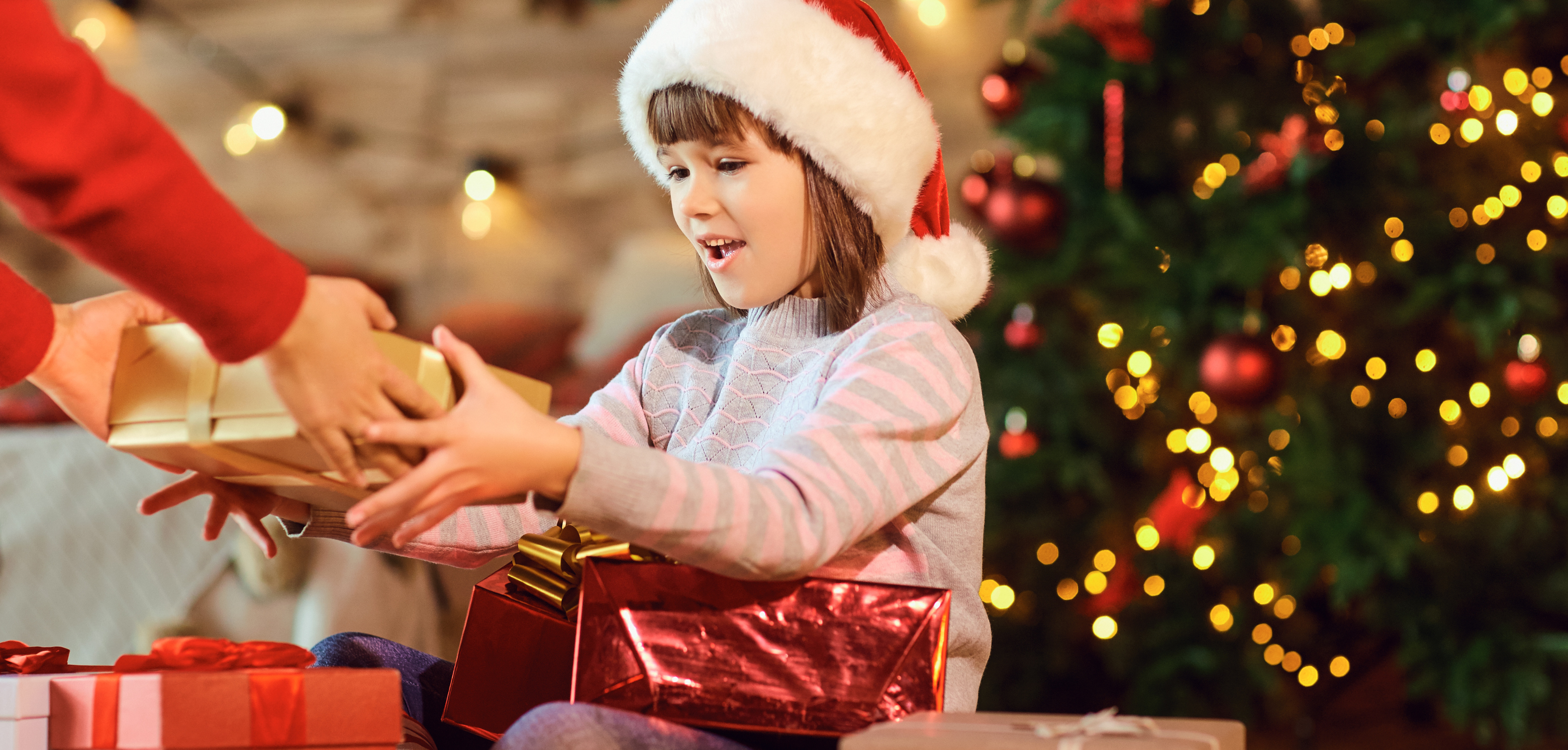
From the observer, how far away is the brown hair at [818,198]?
1005 millimetres

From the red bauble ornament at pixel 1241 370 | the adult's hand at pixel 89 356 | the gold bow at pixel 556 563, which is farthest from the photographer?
the red bauble ornament at pixel 1241 370

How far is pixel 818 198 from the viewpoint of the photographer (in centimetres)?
103

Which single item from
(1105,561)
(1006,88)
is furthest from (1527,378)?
(1006,88)

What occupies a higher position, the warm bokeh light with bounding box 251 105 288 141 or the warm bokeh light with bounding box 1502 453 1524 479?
the warm bokeh light with bounding box 251 105 288 141

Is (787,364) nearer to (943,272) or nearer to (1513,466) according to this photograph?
(943,272)

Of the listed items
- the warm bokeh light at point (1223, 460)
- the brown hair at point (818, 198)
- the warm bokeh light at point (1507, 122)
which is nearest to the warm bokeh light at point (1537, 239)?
the warm bokeh light at point (1507, 122)

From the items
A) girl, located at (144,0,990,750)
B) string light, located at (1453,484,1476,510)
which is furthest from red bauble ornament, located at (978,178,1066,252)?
girl, located at (144,0,990,750)

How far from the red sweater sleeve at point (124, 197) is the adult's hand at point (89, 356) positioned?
18 centimetres

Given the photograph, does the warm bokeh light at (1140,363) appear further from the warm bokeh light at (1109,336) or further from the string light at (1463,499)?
the string light at (1463,499)

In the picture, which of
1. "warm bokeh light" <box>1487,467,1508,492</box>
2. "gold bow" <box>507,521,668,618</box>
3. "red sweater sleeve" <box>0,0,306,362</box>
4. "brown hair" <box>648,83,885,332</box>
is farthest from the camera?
"warm bokeh light" <box>1487,467,1508,492</box>

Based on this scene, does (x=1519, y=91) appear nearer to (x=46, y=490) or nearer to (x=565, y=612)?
(x=565, y=612)

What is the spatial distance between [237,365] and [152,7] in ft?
9.56

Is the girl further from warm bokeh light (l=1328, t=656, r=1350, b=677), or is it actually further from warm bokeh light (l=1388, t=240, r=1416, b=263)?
warm bokeh light (l=1328, t=656, r=1350, b=677)

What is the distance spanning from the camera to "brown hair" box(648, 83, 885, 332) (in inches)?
39.6
